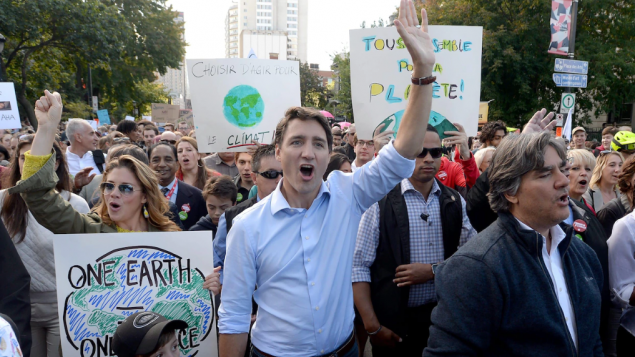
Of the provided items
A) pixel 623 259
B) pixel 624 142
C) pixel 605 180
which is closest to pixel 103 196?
pixel 623 259

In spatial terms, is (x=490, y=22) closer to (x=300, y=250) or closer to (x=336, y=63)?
(x=336, y=63)

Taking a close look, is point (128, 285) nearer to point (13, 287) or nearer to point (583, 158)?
point (13, 287)

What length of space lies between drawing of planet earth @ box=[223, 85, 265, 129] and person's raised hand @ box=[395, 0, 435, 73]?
2.74 m

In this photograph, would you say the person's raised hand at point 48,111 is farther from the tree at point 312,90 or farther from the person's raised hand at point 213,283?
the tree at point 312,90

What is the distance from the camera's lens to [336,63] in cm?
3447

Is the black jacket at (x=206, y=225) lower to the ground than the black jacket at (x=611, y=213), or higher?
lower

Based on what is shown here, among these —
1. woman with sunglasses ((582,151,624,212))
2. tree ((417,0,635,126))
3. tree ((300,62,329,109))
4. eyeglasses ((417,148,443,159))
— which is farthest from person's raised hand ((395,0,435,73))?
tree ((300,62,329,109))

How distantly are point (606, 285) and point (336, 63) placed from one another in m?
32.7

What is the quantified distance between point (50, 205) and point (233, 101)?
2401 millimetres

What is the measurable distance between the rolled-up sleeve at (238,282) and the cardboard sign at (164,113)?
17201 millimetres

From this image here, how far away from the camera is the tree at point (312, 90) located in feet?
161

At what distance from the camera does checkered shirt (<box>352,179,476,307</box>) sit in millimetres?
3088

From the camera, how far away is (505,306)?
1.87 m

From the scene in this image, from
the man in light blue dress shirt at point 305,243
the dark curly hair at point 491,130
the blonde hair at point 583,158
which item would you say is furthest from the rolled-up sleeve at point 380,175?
the dark curly hair at point 491,130
